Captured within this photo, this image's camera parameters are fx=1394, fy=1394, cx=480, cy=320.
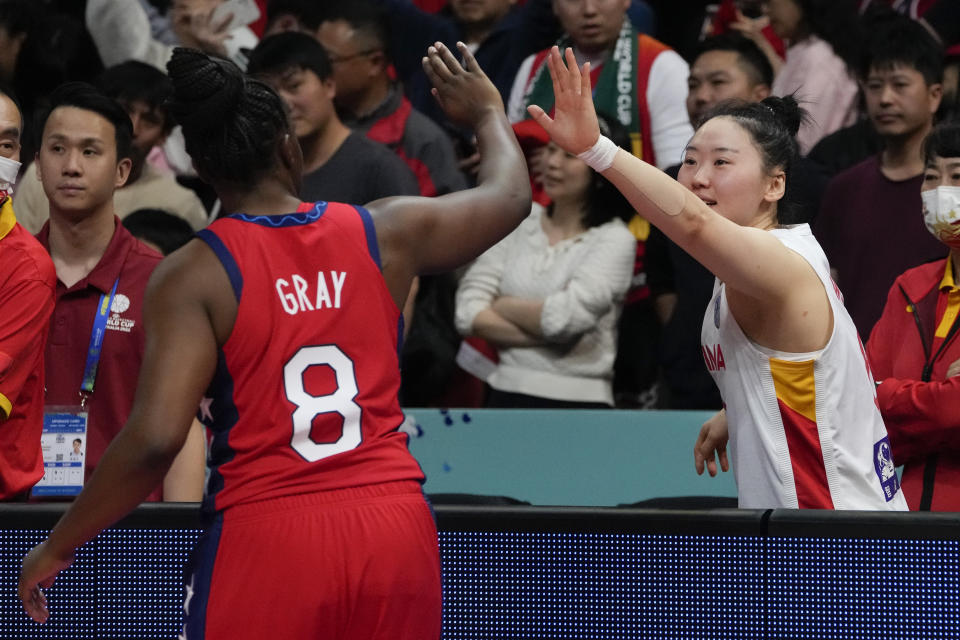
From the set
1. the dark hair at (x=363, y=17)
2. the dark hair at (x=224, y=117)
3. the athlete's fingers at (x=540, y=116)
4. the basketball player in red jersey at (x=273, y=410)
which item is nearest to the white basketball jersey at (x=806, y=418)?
the athlete's fingers at (x=540, y=116)

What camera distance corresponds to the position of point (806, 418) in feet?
11.2

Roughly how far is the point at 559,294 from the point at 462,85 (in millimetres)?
2852

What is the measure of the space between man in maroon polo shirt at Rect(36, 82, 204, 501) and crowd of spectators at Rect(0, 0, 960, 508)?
0.05 feet

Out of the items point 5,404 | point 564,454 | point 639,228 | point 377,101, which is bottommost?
point 564,454

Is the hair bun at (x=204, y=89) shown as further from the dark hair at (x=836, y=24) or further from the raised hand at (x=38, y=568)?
the dark hair at (x=836, y=24)

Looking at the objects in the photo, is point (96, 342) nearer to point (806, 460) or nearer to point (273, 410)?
point (273, 410)

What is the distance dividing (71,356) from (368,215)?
1.99 m

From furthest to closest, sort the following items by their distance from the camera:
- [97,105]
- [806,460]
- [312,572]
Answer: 1. [97,105]
2. [806,460]
3. [312,572]

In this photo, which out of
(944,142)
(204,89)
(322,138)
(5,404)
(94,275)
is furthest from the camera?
(322,138)

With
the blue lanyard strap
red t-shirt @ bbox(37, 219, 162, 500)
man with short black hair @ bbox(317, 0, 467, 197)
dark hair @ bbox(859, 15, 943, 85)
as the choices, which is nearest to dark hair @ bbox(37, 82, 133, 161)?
red t-shirt @ bbox(37, 219, 162, 500)

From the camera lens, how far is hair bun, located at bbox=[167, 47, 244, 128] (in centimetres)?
272

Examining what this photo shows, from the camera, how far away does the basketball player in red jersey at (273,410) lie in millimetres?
2625

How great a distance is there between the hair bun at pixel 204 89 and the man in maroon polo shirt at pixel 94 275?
6.04 ft

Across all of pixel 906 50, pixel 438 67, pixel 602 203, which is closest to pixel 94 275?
pixel 438 67
